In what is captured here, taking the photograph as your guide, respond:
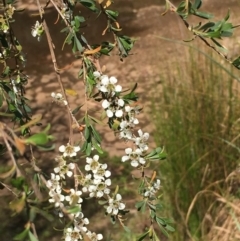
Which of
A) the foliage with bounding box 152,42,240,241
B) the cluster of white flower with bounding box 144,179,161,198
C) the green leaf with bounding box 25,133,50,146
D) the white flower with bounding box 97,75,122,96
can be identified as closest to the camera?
the green leaf with bounding box 25,133,50,146

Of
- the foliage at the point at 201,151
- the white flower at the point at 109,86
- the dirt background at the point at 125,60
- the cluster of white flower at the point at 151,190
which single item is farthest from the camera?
the dirt background at the point at 125,60

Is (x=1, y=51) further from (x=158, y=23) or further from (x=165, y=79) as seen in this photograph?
A: (x=158, y=23)

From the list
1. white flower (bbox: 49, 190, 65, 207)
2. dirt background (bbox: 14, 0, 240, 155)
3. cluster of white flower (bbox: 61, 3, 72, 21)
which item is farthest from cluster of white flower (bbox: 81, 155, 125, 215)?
dirt background (bbox: 14, 0, 240, 155)

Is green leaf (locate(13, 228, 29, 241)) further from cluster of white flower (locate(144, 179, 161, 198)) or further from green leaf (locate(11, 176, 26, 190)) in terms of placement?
cluster of white flower (locate(144, 179, 161, 198))

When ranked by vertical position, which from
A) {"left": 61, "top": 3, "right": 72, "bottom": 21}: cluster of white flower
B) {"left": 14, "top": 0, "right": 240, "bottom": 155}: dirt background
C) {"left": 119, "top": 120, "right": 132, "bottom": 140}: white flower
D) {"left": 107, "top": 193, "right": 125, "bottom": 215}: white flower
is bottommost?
{"left": 14, "top": 0, "right": 240, "bottom": 155}: dirt background

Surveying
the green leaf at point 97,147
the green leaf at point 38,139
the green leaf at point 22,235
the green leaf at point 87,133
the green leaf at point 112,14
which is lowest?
the green leaf at point 97,147

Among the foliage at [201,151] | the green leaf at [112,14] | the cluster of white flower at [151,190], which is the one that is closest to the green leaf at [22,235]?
the cluster of white flower at [151,190]

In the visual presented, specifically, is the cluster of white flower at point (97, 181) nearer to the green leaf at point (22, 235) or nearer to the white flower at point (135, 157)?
the white flower at point (135, 157)

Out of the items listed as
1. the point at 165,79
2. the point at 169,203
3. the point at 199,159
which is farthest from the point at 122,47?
the point at 165,79
